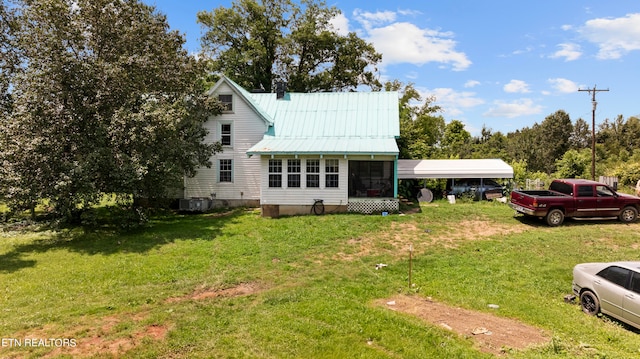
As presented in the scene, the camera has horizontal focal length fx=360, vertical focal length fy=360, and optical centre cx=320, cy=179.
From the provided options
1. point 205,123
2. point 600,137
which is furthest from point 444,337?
point 600,137

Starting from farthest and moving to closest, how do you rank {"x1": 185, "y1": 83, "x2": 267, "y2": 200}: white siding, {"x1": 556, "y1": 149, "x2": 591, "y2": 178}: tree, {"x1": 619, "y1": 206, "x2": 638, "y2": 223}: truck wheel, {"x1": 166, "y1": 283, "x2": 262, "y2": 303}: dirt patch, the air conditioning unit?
{"x1": 556, "y1": 149, "x2": 591, "y2": 178}: tree, {"x1": 185, "y1": 83, "x2": 267, "y2": 200}: white siding, the air conditioning unit, {"x1": 619, "y1": 206, "x2": 638, "y2": 223}: truck wheel, {"x1": 166, "y1": 283, "x2": 262, "y2": 303}: dirt patch

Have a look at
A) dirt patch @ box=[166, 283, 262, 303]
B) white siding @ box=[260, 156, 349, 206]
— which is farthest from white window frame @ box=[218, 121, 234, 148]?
dirt patch @ box=[166, 283, 262, 303]

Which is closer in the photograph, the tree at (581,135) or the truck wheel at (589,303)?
the truck wheel at (589,303)

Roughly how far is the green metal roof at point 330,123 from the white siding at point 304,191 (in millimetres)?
890

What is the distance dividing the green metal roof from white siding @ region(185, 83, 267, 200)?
1018 mm

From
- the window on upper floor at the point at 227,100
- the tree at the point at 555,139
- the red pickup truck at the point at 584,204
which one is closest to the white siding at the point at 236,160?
the window on upper floor at the point at 227,100

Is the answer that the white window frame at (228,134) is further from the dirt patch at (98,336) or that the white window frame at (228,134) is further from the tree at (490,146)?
the tree at (490,146)

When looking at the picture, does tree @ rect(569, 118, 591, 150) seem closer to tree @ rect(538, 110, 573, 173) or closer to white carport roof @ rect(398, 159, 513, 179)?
tree @ rect(538, 110, 573, 173)

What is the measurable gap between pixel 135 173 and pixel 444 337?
14273 millimetres

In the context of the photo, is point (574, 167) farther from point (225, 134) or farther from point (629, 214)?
point (225, 134)

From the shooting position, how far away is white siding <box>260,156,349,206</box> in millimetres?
19469

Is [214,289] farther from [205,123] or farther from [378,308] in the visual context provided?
[205,123]

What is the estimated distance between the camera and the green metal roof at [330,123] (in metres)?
19.6

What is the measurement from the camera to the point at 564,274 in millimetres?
10609
